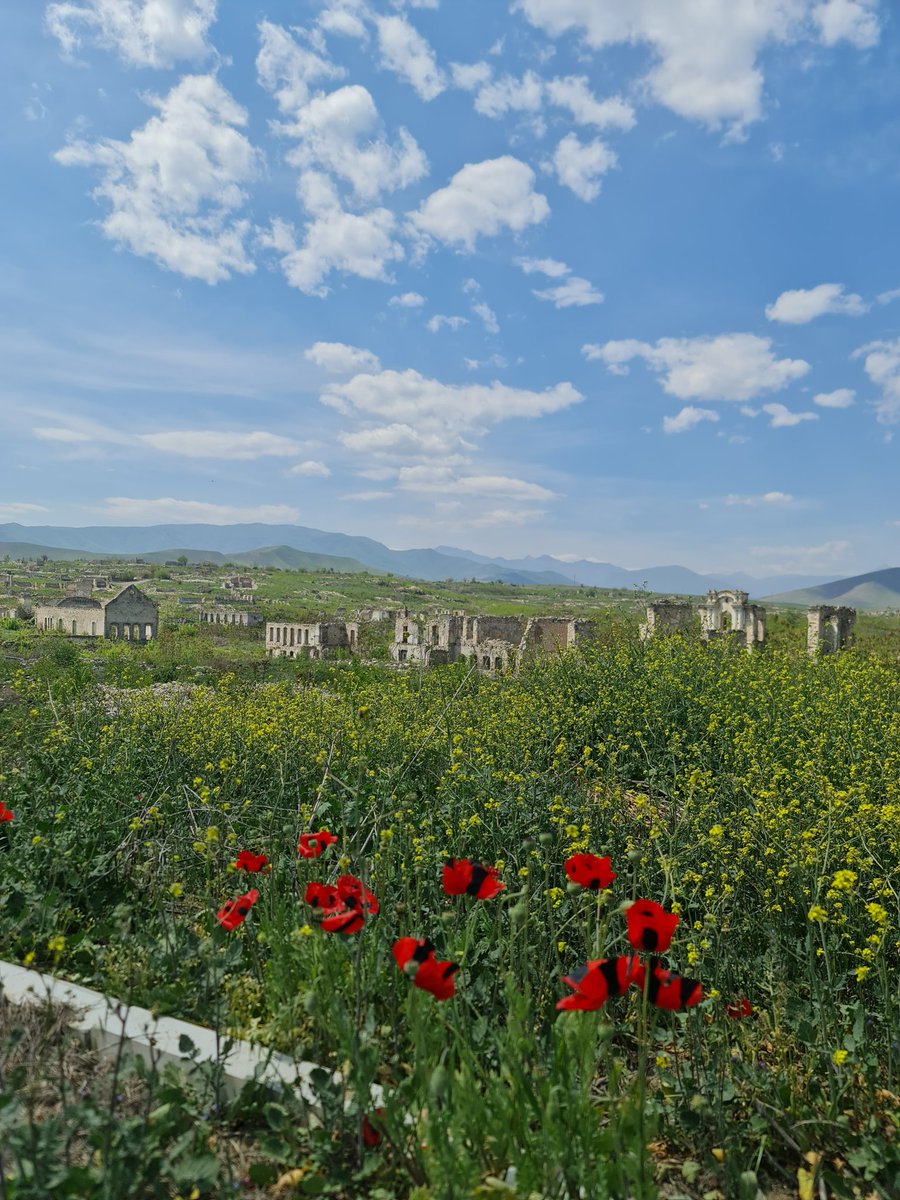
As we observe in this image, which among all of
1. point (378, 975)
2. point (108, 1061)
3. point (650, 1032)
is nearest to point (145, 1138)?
point (108, 1061)

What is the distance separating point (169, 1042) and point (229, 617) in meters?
56.2

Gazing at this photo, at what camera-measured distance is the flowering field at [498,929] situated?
2.28m

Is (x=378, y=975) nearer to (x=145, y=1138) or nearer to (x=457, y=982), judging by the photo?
(x=457, y=982)

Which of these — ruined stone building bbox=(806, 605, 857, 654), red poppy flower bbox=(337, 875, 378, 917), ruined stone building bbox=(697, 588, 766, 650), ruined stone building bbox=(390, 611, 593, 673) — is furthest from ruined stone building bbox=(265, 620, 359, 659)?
red poppy flower bbox=(337, 875, 378, 917)

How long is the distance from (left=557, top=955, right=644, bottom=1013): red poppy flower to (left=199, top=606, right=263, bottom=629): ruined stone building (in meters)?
51.0

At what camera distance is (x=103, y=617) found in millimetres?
40281

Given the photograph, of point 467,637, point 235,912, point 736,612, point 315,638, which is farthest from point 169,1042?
point 315,638

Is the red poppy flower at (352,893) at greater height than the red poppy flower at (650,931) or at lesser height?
lesser

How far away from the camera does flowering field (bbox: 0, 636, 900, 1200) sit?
2.28 m

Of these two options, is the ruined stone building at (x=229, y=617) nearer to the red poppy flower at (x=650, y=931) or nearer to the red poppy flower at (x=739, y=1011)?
the red poppy flower at (x=739, y=1011)

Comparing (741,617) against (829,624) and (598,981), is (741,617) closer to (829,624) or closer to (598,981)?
(829,624)

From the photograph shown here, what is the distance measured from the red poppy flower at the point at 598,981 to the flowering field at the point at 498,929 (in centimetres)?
1

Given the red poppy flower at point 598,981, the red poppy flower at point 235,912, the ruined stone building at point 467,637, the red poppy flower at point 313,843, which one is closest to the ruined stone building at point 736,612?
the ruined stone building at point 467,637

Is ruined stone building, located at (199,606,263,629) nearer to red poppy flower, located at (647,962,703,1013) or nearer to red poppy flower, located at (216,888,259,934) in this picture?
red poppy flower, located at (216,888,259,934)
